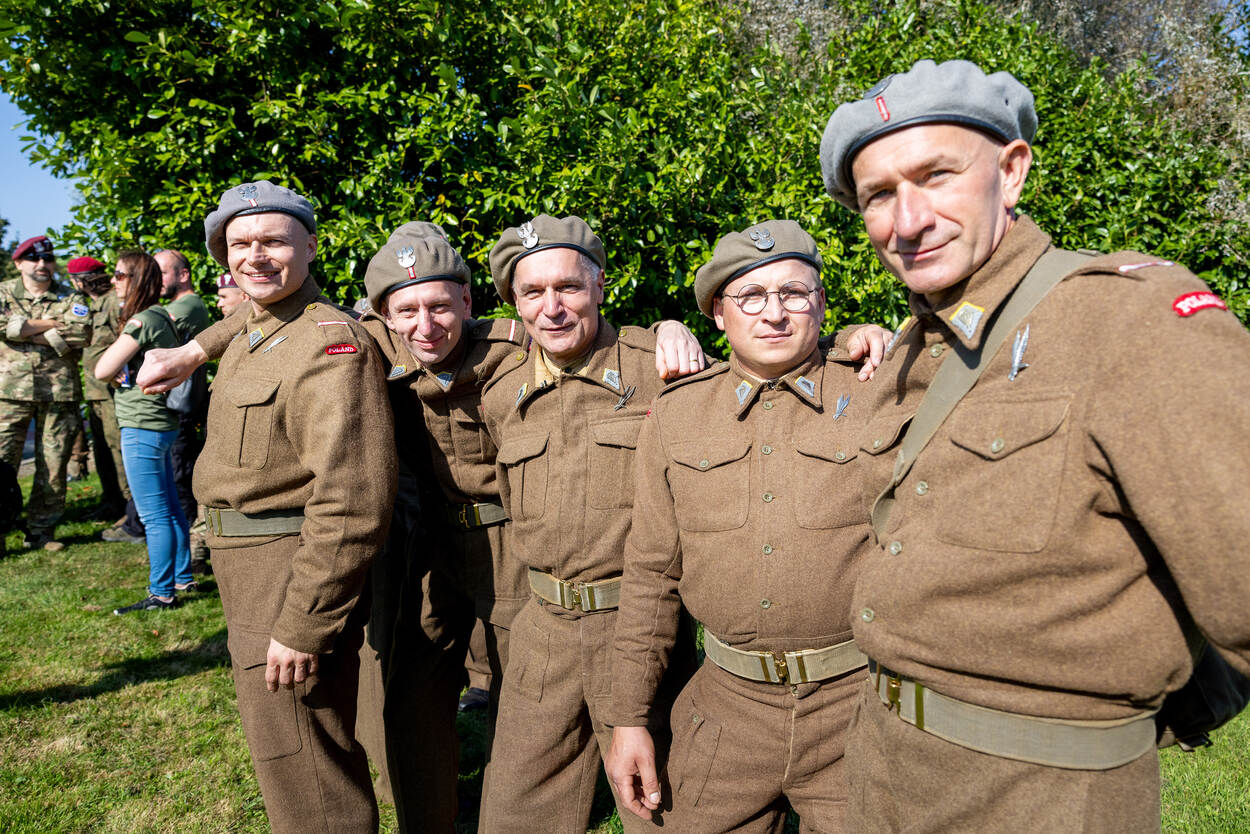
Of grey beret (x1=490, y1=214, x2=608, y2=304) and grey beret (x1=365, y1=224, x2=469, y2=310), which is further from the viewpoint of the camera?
grey beret (x1=365, y1=224, x2=469, y2=310)

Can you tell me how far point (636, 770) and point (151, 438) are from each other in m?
4.94

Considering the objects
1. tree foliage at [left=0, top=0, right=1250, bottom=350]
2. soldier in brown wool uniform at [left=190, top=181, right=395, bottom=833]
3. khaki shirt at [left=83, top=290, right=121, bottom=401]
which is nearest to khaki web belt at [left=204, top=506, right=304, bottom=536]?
soldier in brown wool uniform at [left=190, top=181, right=395, bottom=833]

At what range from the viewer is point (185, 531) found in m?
6.27

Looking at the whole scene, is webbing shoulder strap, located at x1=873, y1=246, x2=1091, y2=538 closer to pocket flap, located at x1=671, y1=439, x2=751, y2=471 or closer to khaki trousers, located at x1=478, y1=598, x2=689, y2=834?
pocket flap, located at x1=671, y1=439, x2=751, y2=471

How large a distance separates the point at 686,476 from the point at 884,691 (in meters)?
0.87

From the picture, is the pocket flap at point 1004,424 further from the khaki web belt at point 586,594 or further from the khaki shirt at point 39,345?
the khaki shirt at point 39,345

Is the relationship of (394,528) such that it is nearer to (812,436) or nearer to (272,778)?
(272,778)

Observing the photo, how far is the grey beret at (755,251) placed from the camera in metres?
2.44

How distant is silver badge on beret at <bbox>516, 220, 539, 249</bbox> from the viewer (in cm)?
286

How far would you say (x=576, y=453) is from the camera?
281 cm

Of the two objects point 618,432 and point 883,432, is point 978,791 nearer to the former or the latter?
point 883,432

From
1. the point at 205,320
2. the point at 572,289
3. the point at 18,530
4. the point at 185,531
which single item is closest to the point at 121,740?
the point at 185,531

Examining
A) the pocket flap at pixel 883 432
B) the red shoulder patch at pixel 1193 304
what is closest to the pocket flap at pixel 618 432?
the pocket flap at pixel 883 432

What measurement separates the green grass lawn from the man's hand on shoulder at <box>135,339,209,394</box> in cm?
198
